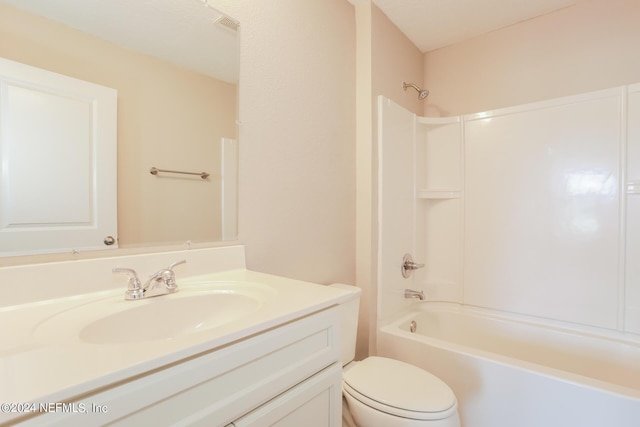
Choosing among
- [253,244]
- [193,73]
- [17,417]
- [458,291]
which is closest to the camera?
[17,417]

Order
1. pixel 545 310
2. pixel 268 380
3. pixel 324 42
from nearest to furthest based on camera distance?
pixel 268 380 < pixel 324 42 < pixel 545 310

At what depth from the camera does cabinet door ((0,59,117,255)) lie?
711 millimetres

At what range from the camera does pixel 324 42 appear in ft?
5.05

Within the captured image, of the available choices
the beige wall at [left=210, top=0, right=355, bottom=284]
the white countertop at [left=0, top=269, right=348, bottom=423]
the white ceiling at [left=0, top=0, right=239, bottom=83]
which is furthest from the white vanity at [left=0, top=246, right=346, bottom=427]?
the white ceiling at [left=0, top=0, right=239, bottom=83]

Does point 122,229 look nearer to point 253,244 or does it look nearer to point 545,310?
point 253,244

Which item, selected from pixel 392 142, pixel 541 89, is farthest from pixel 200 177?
pixel 541 89

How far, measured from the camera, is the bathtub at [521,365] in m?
1.13

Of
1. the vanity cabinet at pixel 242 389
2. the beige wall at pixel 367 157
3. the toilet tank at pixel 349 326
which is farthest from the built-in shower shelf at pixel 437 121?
the vanity cabinet at pixel 242 389

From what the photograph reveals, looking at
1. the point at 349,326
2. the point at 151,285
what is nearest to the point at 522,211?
the point at 349,326

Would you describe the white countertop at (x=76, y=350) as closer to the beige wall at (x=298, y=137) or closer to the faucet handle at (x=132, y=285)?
the faucet handle at (x=132, y=285)

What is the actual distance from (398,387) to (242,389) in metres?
0.79

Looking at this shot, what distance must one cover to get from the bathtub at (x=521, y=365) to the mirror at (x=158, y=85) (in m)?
1.21

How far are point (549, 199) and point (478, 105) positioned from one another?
812 mm

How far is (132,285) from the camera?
0.82 metres
